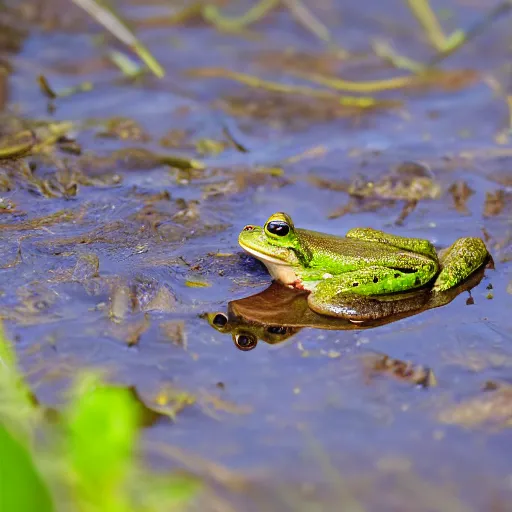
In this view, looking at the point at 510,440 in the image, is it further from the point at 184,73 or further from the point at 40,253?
the point at 184,73

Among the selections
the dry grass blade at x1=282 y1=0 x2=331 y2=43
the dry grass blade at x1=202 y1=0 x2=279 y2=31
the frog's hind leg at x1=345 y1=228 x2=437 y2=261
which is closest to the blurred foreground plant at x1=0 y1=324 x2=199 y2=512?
the frog's hind leg at x1=345 y1=228 x2=437 y2=261

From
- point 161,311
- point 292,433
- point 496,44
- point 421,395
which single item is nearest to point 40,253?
point 161,311

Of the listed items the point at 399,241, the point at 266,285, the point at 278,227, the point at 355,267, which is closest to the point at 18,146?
the point at 266,285

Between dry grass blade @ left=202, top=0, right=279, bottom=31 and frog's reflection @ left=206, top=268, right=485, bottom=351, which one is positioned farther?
dry grass blade @ left=202, top=0, right=279, bottom=31

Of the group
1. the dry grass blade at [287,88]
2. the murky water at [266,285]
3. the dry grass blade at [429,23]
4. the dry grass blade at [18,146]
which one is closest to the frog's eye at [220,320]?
the murky water at [266,285]

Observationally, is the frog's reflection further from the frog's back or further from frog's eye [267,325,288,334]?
the frog's back
